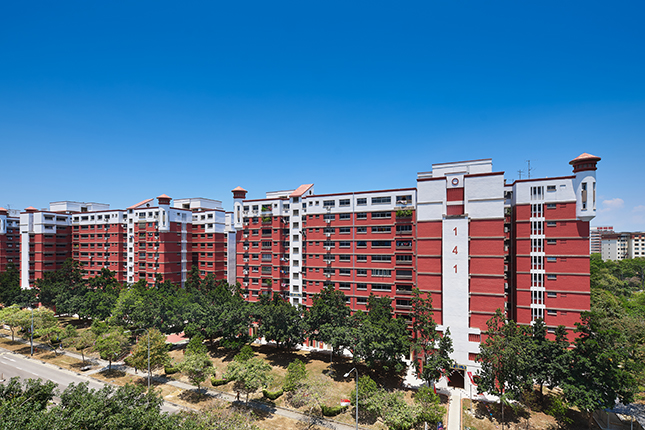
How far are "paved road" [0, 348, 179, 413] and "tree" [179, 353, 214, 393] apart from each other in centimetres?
1483

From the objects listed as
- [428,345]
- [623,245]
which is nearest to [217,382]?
[428,345]

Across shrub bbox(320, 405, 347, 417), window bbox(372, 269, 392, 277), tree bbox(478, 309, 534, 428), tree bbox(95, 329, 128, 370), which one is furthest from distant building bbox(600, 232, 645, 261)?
tree bbox(95, 329, 128, 370)

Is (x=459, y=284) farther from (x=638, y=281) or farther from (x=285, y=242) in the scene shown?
(x=638, y=281)

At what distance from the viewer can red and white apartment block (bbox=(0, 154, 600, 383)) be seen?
45531 mm

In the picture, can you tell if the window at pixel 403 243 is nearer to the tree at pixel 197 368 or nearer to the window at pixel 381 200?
the window at pixel 381 200

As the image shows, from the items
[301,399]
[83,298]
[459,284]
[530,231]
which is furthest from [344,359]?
[83,298]

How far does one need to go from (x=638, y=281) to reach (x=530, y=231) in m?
121

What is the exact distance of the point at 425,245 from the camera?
167 feet

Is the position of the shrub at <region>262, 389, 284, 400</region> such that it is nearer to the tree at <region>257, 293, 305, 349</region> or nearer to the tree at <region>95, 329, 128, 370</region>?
the tree at <region>257, 293, 305, 349</region>

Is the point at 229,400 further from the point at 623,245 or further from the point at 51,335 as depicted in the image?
the point at 623,245

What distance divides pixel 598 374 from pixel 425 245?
83.5ft

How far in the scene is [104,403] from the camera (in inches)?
974

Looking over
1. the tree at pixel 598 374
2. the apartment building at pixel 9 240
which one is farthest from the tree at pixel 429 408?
the apartment building at pixel 9 240

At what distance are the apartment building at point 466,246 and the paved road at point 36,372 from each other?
40.3 metres
